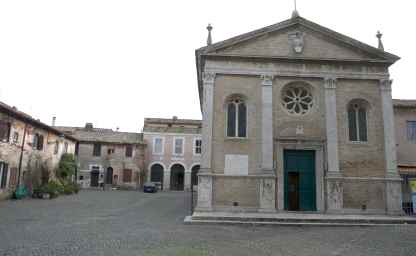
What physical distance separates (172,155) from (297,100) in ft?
78.2

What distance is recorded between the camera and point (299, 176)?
49.4ft

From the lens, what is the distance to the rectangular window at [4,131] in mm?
18005

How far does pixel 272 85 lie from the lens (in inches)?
604

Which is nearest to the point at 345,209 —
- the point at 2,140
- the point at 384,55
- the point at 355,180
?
the point at 355,180

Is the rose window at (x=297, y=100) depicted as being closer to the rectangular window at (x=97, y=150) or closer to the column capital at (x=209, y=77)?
the column capital at (x=209, y=77)

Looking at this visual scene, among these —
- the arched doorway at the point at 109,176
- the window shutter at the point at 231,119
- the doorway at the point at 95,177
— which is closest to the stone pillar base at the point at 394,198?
the window shutter at the point at 231,119

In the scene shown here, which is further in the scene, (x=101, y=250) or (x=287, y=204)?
(x=287, y=204)

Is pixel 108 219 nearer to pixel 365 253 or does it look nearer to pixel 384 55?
pixel 365 253

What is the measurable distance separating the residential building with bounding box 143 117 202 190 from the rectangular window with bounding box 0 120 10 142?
19404 millimetres

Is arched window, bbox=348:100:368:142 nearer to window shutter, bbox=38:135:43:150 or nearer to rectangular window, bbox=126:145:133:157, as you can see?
window shutter, bbox=38:135:43:150

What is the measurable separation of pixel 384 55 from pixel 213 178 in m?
10.1

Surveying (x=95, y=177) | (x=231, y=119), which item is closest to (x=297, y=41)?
(x=231, y=119)

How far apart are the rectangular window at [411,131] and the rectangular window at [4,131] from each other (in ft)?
74.3

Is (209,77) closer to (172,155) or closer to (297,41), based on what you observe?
(297,41)
